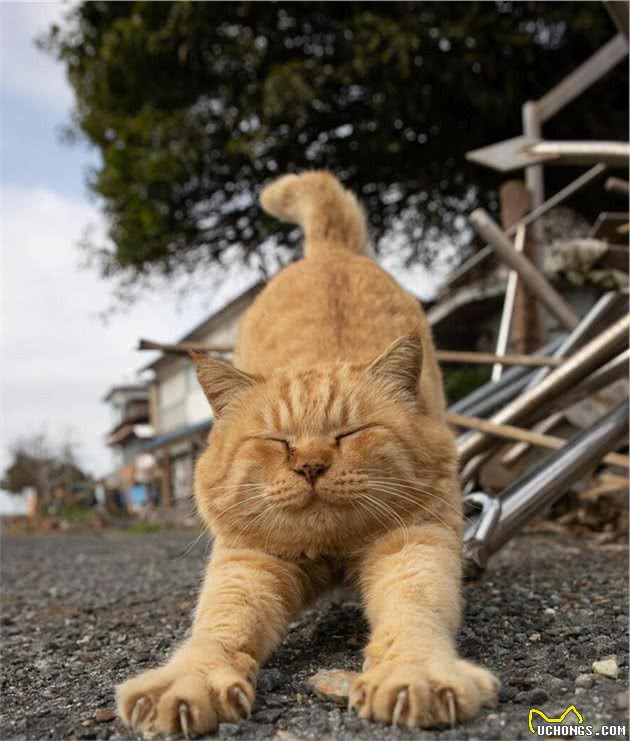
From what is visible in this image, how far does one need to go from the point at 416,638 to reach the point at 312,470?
20.6 inches

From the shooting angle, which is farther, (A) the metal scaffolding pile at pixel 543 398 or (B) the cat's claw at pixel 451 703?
(A) the metal scaffolding pile at pixel 543 398

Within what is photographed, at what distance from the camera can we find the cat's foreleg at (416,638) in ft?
4.91

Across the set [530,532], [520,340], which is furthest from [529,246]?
[530,532]

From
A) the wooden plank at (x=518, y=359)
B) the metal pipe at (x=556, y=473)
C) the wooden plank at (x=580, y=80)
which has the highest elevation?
the wooden plank at (x=580, y=80)

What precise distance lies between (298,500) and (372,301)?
1.42 meters

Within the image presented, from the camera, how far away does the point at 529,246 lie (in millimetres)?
6723

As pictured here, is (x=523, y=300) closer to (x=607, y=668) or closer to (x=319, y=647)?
(x=319, y=647)

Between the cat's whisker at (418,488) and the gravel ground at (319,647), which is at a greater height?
the cat's whisker at (418,488)

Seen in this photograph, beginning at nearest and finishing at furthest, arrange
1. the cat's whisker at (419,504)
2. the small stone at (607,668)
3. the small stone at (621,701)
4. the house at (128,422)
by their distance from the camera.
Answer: the small stone at (621,701) → the small stone at (607,668) → the cat's whisker at (419,504) → the house at (128,422)

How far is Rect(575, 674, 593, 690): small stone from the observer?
69.0 inches

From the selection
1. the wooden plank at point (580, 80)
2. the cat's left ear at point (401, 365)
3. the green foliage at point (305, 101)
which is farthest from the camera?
the green foliage at point (305, 101)

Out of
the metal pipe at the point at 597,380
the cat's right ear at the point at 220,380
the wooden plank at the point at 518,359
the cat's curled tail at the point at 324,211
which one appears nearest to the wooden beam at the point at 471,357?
the wooden plank at the point at 518,359

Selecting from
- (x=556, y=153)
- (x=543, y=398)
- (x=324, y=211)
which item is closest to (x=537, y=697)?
(x=543, y=398)

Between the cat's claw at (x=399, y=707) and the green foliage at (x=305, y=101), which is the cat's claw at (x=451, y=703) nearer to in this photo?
the cat's claw at (x=399, y=707)
